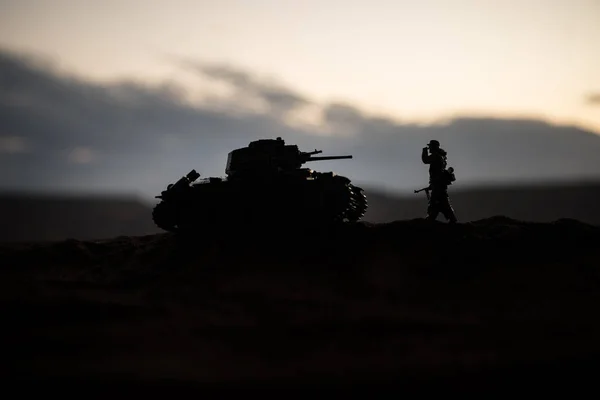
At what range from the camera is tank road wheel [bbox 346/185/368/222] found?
43.4ft

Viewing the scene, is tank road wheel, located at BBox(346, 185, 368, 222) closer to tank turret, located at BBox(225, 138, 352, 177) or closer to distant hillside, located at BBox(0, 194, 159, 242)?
tank turret, located at BBox(225, 138, 352, 177)

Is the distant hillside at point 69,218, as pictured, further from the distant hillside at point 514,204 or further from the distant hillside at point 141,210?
the distant hillside at point 514,204

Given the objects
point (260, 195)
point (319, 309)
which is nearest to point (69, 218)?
point (260, 195)

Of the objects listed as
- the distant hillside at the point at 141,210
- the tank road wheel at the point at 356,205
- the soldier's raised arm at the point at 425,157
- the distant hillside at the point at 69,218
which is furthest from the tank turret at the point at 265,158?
the distant hillside at the point at 69,218

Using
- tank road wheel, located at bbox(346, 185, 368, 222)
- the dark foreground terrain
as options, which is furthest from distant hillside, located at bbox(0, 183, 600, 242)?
the dark foreground terrain

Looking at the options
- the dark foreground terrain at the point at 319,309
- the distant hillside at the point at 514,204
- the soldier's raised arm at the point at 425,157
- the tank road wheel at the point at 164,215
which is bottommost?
the dark foreground terrain at the point at 319,309

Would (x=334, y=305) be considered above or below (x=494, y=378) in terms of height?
above

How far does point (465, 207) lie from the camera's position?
210ft

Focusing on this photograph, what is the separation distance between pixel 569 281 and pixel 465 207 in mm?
56090

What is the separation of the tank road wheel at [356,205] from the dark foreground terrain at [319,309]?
1.00m

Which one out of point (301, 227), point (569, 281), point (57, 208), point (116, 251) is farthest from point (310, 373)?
point (57, 208)

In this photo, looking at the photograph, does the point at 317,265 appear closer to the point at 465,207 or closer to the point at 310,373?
the point at 310,373

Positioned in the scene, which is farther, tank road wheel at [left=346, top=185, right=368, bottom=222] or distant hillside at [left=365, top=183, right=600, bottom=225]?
distant hillside at [left=365, top=183, right=600, bottom=225]

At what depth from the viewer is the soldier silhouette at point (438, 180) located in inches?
511
